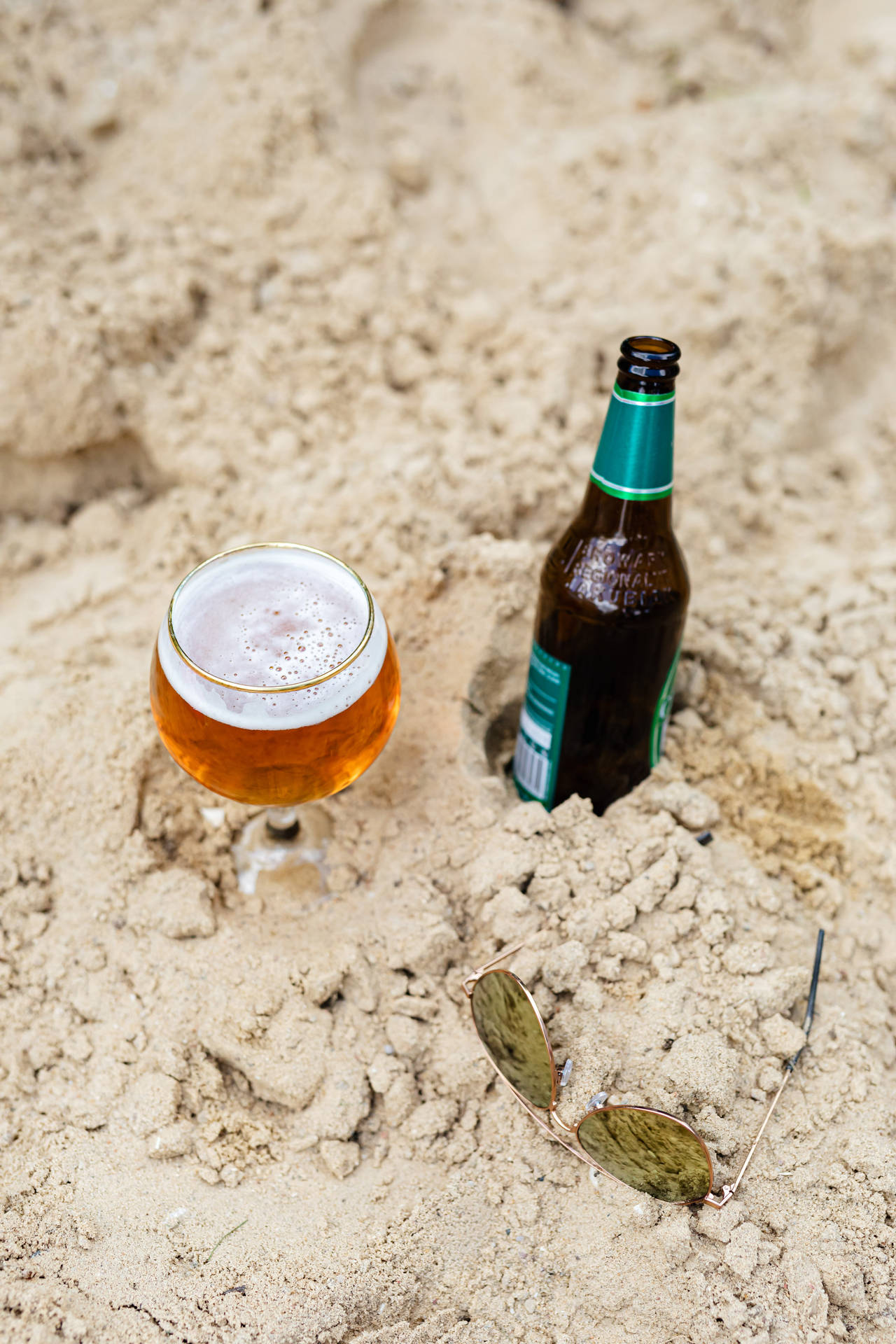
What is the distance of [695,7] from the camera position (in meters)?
3.44

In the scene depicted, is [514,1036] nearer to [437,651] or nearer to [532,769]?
[532,769]

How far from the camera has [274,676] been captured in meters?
1.61

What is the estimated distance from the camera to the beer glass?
1517 millimetres

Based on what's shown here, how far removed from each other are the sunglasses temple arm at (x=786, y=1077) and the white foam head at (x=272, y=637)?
37.0 inches

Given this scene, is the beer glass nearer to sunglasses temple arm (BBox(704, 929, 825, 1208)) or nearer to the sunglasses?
the sunglasses

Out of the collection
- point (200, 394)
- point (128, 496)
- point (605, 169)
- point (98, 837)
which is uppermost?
point (605, 169)

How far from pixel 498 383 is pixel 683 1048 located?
1.74m

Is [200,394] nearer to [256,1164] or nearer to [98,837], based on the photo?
[98,837]

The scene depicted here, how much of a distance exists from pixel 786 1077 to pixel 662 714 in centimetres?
73

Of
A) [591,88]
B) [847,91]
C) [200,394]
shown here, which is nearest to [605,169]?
[591,88]

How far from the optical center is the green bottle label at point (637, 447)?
1767 mm

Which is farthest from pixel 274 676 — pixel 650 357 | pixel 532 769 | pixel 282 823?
pixel 650 357

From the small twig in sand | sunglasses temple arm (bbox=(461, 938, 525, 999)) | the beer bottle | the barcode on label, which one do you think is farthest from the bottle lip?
the small twig in sand

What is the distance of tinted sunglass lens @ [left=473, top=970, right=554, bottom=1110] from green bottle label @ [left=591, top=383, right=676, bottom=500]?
2.96ft
